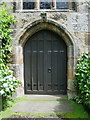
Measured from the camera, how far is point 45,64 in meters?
4.45

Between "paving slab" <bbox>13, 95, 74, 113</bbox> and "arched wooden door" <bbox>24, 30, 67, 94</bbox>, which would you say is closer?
"paving slab" <bbox>13, 95, 74, 113</bbox>

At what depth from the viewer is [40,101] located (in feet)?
13.1

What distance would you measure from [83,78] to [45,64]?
1281mm

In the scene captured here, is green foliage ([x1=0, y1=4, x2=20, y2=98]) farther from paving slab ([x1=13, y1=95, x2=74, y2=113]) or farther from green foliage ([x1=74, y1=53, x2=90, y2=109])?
green foliage ([x1=74, y1=53, x2=90, y2=109])

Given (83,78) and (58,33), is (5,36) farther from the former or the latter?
(83,78)

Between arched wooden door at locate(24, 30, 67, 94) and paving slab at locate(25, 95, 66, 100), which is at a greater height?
arched wooden door at locate(24, 30, 67, 94)

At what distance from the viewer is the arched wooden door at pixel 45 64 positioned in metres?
4.41

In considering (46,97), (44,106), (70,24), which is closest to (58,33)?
(70,24)

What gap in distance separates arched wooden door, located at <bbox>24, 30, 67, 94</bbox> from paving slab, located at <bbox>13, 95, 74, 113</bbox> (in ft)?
1.35

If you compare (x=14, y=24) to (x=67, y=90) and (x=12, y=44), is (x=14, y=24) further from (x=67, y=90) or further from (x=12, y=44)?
(x=67, y=90)

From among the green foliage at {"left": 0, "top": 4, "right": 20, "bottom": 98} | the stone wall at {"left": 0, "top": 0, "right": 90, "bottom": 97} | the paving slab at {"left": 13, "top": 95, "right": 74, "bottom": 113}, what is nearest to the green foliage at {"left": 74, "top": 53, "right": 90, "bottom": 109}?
the stone wall at {"left": 0, "top": 0, "right": 90, "bottom": 97}

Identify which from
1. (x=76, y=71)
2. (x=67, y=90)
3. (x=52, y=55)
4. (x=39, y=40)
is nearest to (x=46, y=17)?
(x=39, y=40)

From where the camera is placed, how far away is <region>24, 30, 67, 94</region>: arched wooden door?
4.41 metres

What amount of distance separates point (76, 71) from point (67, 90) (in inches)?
26.5
